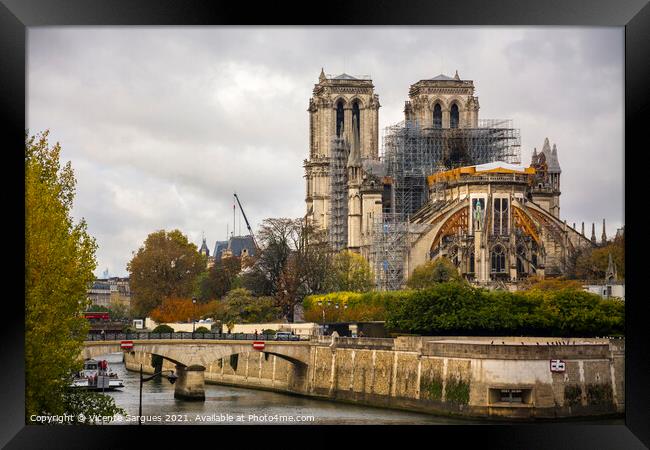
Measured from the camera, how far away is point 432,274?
65.5 m

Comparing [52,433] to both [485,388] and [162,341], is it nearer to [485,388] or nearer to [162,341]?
[485,388]

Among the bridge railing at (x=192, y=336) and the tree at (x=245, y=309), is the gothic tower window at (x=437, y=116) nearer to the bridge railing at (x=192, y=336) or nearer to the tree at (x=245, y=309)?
the tree at (x=245, y=309)

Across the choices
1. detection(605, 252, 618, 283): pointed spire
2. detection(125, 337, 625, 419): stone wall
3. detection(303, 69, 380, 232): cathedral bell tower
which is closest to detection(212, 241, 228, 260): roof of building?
detection(303, 69, 380, 232): cathedral bell tower

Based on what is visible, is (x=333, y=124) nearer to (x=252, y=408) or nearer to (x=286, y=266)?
(x=286, y=266)

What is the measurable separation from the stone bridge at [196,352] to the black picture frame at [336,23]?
2019cm

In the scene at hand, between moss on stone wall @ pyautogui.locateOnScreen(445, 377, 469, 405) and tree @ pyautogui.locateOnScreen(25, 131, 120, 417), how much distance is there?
1387 cm

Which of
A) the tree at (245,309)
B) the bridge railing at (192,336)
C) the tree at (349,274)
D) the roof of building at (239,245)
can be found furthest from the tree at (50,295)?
the roof of building at (239,245)

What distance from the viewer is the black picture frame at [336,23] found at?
17.2 metres

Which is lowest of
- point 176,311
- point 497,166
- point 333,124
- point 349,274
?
point 176,311

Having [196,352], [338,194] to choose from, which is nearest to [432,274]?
[338,194]

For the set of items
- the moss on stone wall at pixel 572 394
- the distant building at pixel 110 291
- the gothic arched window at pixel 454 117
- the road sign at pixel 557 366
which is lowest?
the moss on stone wall at pixel 572 394

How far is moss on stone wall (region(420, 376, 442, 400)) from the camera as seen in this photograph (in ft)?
118

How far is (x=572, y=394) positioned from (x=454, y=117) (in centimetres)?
5376

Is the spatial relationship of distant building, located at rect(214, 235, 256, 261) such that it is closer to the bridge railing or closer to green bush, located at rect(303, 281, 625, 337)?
the bridge railing
